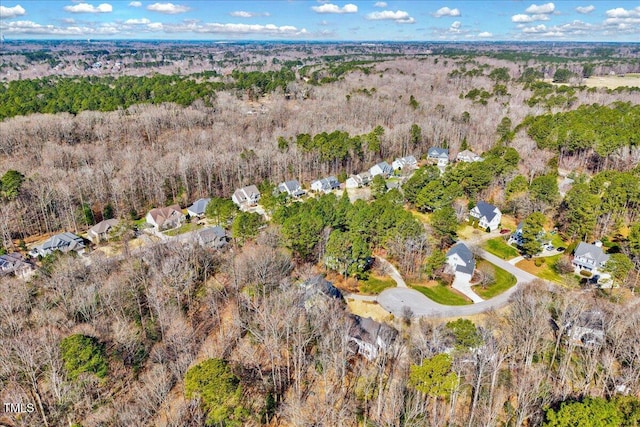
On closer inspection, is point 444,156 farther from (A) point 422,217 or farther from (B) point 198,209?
(B) point 198,209

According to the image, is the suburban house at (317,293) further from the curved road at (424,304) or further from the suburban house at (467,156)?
the suburban house at (467,156)

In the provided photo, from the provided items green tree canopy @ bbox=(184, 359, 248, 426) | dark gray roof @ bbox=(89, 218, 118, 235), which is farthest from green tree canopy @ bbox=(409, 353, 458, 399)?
dark gray roof @ bbox=(89, 218, 118, 235)

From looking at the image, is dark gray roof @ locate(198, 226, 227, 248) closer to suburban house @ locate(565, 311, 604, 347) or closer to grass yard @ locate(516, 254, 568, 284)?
grass yard @ locate(516, 254, 568, 284)

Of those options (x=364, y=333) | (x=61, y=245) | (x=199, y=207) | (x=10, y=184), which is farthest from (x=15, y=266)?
(x=364, y=333)

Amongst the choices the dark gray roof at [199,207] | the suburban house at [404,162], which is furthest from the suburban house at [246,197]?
the suburban house at [404,162]

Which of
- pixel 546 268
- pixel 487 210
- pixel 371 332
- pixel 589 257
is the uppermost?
pixel 487 210

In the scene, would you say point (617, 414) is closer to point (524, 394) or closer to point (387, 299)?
point (524, 394)

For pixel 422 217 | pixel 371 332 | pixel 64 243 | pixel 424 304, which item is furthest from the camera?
pixel 422 217
